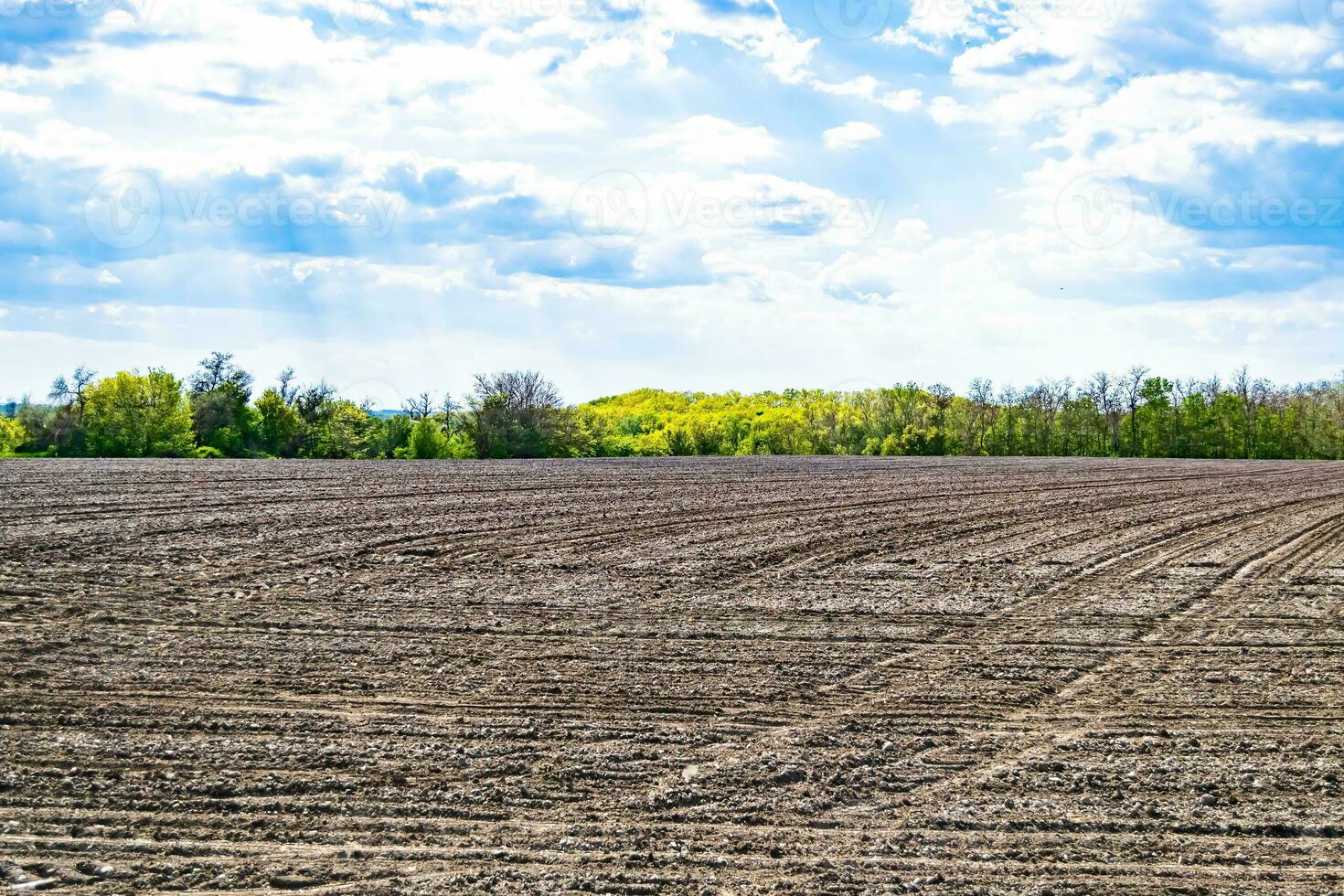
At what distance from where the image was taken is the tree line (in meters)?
70.1

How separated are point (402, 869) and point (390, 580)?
851 cm

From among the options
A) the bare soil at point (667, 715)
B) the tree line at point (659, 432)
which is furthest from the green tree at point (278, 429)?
the bare soil at point (667, 715)

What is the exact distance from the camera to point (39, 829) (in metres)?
5.92

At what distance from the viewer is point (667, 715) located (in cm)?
806

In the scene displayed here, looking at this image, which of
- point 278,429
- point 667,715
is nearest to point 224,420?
point 278,429

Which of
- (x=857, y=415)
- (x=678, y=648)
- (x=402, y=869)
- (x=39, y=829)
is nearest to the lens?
(x=402, y=869)

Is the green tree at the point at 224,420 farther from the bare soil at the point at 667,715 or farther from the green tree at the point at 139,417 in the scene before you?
the bare soil at the point at 667,715

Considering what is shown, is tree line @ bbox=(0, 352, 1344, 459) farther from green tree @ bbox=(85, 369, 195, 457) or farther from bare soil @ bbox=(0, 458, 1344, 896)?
bare soil @ bbox=(0, 458, 1344, 896)

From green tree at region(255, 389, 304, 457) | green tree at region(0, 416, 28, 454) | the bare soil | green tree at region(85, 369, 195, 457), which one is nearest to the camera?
the bare soil

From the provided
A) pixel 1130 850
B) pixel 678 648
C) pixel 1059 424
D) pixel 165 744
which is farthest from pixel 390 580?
pixel 1059 424

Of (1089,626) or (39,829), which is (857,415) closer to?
(1089,626)

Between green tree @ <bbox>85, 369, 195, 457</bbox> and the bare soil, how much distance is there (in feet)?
176

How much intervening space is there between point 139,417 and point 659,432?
145 ft

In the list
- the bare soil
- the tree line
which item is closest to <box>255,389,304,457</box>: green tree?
the tree line
